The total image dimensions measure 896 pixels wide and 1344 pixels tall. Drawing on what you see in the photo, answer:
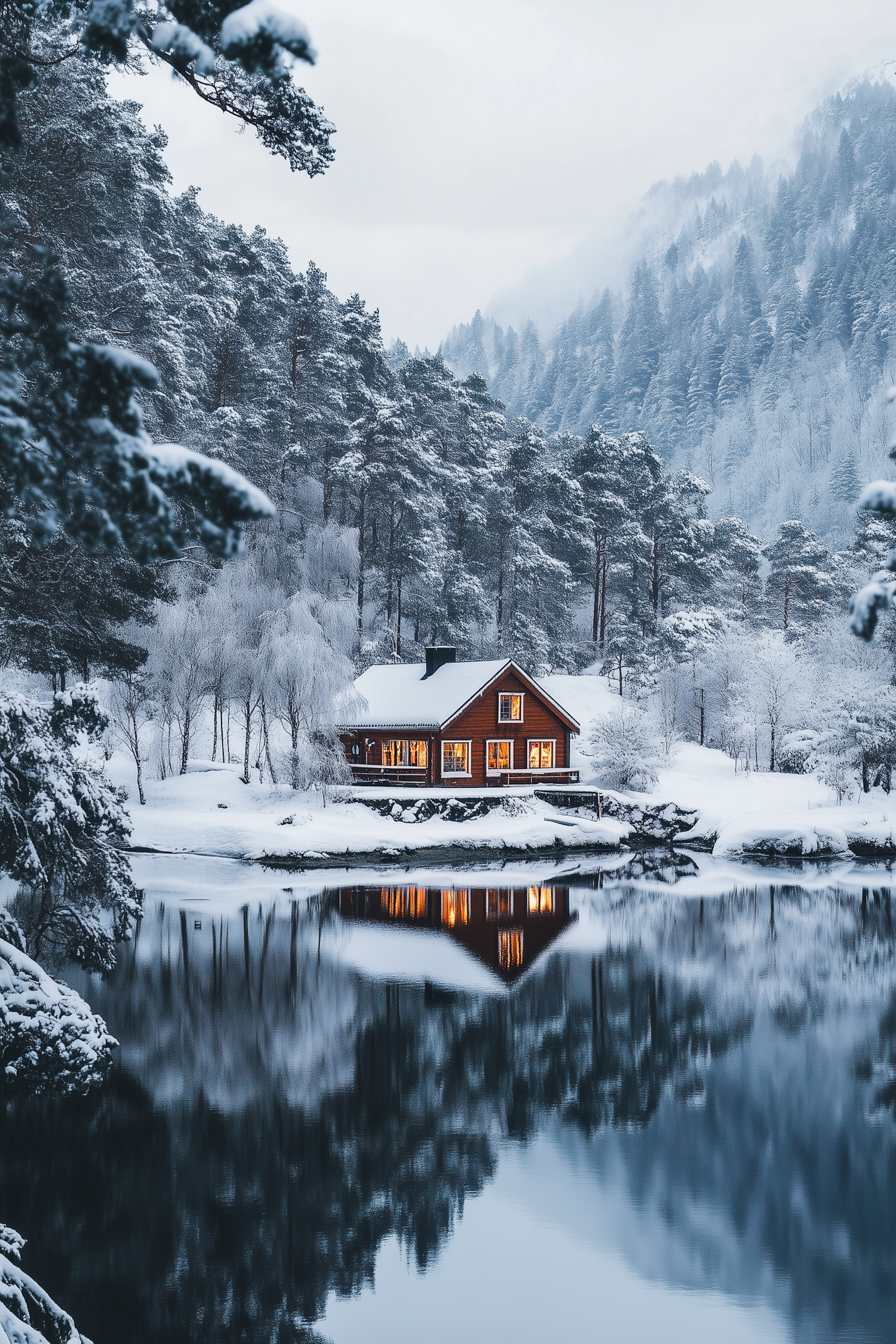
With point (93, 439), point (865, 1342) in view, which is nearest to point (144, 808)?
point (865, 1342)

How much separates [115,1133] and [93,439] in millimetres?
13457

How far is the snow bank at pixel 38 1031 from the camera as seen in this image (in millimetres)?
9508

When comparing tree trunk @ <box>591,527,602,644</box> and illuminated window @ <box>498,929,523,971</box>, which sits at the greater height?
tree trunk @ <box>591,527,602,644</box>

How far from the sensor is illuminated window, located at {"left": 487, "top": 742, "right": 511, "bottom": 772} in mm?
45188

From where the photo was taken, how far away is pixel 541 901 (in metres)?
31.5

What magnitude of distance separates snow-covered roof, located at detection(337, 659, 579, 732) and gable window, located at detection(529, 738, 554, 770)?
57.4 inches

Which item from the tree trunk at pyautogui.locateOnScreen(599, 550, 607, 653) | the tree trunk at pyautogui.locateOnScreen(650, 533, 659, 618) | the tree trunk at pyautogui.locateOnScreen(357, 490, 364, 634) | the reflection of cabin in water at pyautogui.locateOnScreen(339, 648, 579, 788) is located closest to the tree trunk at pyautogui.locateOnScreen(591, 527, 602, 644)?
the tree trunk at pyautogui.locateOnScreen(599, 550, 607, 653)

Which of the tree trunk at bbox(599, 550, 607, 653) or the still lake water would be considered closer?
the still lake water

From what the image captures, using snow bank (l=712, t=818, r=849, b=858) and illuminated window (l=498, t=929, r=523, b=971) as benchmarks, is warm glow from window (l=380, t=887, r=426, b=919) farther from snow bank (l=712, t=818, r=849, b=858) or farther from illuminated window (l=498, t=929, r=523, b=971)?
snow bank (l=712, t=818, r=849, b=858)

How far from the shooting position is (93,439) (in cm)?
389

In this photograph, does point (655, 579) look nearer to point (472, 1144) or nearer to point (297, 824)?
point (297, 824)

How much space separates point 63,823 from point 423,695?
33.8m

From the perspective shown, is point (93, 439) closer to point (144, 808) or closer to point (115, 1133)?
point (115, 1133)

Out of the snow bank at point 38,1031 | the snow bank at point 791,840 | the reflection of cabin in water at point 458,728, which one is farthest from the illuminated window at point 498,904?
the snow bank at point 38,1031
